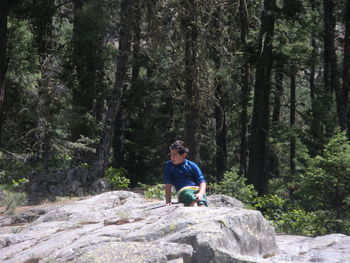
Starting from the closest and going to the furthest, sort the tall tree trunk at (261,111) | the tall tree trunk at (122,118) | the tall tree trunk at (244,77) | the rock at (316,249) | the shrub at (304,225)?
the rock at (316,249), the shrub at (304,225), the tall tree trunk at (261,111), the tall tree trunk at (244,77), the tall tree trunk at (122,118)

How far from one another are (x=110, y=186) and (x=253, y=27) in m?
11.6

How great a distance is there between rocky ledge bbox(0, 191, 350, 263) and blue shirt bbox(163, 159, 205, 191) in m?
0.43

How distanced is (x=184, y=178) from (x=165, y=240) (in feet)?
5.42

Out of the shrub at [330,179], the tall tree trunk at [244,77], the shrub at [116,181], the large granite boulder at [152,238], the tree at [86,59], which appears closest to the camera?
the large granite boulder at [152,238]

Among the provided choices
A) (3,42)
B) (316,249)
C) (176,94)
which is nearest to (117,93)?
(176,94)

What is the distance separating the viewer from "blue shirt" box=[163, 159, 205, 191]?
689cm

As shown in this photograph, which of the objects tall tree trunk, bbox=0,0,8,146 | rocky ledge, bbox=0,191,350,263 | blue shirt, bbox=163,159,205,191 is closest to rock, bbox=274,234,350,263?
rocky ledge, bbox=0,191,350,263

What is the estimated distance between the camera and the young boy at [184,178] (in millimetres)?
6730

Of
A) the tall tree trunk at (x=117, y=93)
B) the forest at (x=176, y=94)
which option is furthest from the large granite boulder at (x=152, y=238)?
the tall tree trunk at (x=117, y=93)

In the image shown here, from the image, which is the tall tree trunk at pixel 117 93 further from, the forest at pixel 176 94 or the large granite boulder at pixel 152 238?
the large granite boulder at pixel 152 238

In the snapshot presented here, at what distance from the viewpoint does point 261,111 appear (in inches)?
643

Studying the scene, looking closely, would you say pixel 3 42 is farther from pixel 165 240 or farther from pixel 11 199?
pixel 165 240

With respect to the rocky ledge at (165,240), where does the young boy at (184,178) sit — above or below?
above

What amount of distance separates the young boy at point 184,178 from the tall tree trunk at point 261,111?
376 inches
